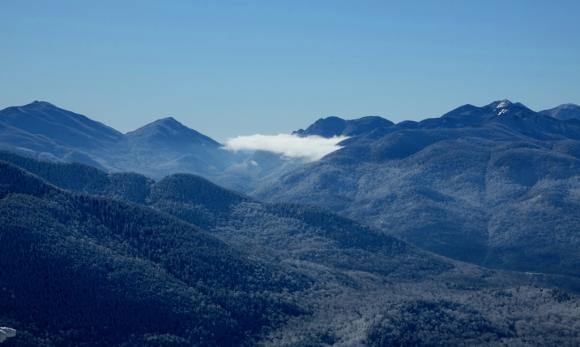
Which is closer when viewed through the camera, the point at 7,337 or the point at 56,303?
the point at 7,337

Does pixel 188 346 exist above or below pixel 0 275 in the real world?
below

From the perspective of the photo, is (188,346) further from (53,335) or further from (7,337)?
(7,337)

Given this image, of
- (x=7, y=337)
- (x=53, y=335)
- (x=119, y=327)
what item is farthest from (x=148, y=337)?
(x=7, y=337)

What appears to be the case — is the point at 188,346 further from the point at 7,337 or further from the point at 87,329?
the point at 7,337

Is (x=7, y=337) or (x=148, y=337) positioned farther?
(x=148, y=337)

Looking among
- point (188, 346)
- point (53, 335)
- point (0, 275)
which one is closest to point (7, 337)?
point (53, 335)

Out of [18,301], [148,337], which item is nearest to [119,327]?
[148,337]

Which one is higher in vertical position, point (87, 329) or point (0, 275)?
point (0, 275)

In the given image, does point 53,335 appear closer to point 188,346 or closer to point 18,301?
point 18,301
